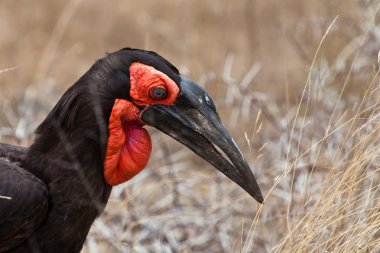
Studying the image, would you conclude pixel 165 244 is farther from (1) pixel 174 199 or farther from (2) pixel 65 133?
(2) pixel 65 133

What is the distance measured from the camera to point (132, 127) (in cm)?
348

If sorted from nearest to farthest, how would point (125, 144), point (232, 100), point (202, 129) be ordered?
1. point (202, 129)
2. point (125, 144)
3. point (232, 100)

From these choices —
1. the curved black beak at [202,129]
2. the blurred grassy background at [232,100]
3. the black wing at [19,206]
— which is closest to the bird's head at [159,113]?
the curved black beak at [202,129]

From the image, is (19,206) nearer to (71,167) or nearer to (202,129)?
(71,167)

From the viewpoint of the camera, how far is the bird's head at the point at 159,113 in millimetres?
3355

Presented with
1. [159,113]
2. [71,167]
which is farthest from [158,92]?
[71,167]

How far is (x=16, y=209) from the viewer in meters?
3.35

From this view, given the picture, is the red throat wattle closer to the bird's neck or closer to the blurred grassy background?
the bird's neck

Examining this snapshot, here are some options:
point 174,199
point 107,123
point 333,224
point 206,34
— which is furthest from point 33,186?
point 206,34

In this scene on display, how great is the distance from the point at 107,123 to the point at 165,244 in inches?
44.7

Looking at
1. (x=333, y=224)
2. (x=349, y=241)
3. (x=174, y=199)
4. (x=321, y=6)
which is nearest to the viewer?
(x=349, y=241)

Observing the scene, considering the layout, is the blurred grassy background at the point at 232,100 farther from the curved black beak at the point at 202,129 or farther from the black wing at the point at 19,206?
the black wing at the point at 19,206

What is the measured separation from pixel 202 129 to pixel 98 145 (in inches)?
14.8

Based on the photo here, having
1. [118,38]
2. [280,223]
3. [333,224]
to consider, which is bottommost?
[118,38]
